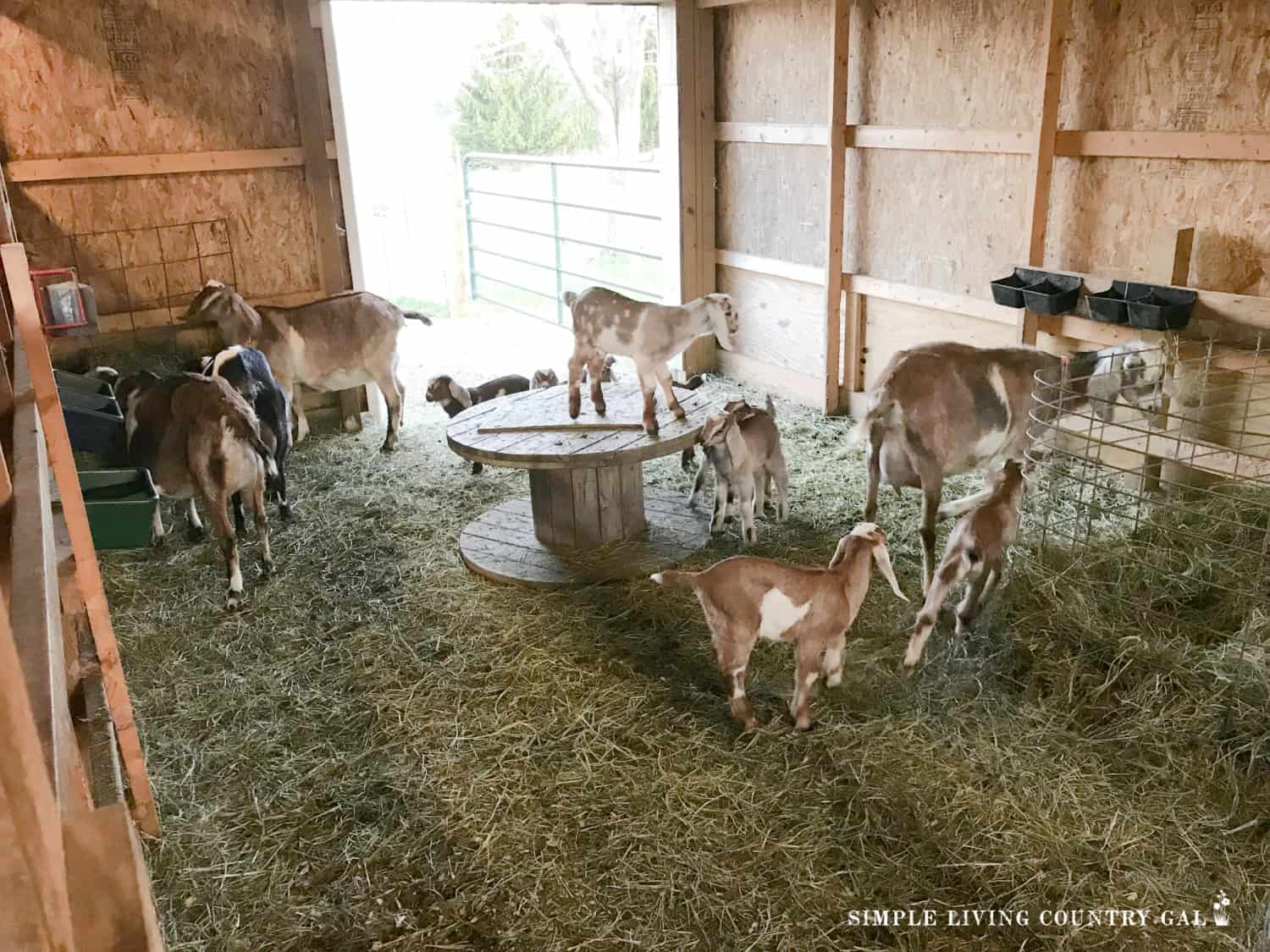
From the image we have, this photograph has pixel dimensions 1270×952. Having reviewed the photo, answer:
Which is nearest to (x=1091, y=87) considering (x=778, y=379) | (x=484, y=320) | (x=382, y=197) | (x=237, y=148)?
(x=778, y=379)

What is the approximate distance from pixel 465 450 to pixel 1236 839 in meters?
3.51

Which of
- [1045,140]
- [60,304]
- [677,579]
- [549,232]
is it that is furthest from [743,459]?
[549,232]

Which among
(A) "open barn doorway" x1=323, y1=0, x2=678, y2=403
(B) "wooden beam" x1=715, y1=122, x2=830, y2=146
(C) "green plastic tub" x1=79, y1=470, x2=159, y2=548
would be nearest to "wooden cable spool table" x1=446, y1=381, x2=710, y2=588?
(C) "green plastic tub" x1=79, y1=470, x2=159, y2=548

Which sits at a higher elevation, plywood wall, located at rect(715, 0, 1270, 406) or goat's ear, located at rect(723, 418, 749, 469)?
plywood wall, located at rect(715, 0, 1270, 406)

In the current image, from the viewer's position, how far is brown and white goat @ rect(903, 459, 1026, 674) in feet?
12.5

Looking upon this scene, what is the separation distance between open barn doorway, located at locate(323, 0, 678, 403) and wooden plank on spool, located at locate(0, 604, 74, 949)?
12412 millimetres

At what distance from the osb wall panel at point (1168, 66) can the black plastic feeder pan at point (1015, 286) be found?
82 centimetres

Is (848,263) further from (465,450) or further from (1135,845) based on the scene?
(1135,845)

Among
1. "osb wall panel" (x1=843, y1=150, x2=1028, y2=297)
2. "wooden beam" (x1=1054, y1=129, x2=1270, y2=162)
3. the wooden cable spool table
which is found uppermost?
"wooden beam" (x1=1054, y1=129, x2=1270, y2=162)

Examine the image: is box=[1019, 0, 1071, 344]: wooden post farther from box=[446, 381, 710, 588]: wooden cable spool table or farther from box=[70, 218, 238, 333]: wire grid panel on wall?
box=[70, 218, 238, 333]: wire grid panel on wall

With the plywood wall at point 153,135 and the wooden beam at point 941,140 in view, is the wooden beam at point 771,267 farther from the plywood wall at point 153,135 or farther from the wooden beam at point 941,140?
the plywood wall at point 153,135

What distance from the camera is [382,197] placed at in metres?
17.0

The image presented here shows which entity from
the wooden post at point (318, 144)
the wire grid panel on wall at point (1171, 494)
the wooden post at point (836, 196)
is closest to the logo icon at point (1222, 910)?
the wire grid panel on wall at point (1171, 494)

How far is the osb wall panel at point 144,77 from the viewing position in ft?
20.6
